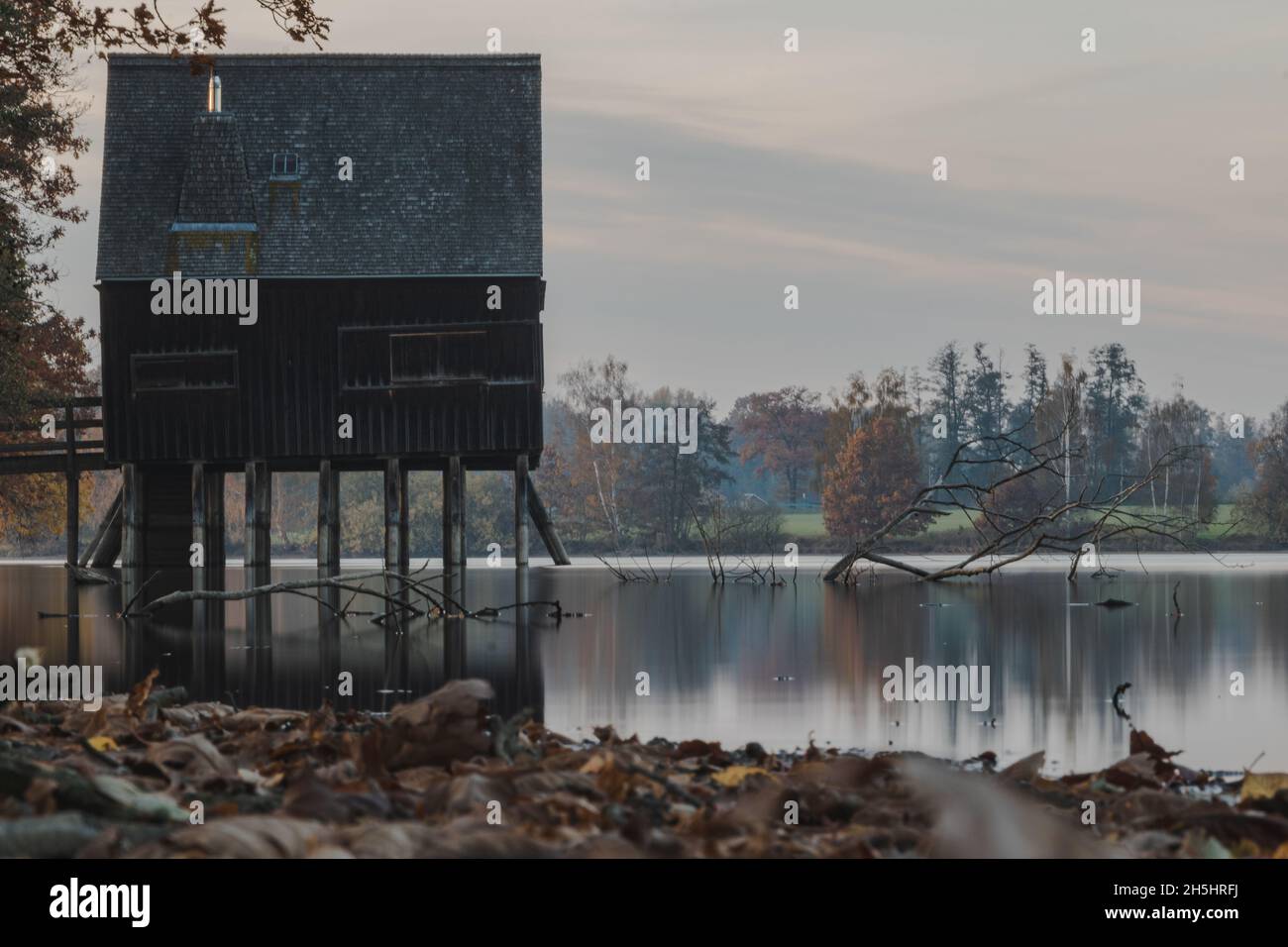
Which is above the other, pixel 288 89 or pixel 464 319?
pixel 288 89

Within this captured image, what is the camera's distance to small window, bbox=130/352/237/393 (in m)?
34.6

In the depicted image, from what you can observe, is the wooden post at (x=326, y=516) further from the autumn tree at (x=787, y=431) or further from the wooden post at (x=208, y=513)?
the autumn tree at (x=787, y=431)

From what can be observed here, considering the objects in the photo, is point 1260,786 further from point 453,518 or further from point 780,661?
point 453,518

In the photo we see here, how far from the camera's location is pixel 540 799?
20.0 ft

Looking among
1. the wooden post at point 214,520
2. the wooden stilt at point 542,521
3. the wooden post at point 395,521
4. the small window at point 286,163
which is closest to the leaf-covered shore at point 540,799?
the wooden post at point 395,521

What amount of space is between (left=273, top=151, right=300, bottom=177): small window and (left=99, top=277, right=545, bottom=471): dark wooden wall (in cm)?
280

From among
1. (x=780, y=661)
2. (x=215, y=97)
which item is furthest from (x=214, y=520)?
(x=780, y=661)

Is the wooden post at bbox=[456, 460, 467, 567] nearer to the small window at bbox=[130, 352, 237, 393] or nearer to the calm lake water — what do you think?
the calm lake water

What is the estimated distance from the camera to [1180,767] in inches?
337

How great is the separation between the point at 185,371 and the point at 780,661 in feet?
68.6

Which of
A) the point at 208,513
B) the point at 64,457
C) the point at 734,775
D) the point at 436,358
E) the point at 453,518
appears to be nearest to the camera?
the point at 734,775
